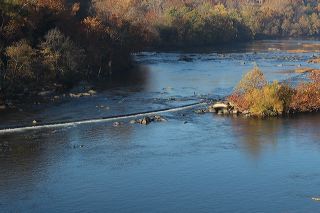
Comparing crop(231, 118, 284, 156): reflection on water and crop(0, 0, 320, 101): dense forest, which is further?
crop(0, 0, 320, 101): dense forest

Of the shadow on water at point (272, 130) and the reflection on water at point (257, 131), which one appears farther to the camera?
the shadow on water at point (272, 130)

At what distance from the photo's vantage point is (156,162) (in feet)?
87.0

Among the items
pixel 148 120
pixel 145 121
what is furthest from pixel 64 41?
Answer: pixel 145 121

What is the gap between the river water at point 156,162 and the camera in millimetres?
21641

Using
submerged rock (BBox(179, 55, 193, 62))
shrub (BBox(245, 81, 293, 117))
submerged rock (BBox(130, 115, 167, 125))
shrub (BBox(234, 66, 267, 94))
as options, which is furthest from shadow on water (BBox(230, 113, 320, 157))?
submerged rock (BBox(179, 55, 193, 62))

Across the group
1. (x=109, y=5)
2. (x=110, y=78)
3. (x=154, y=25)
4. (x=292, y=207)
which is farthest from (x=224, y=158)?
(x=154, y=25)

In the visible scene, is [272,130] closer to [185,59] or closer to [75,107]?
[75,107]

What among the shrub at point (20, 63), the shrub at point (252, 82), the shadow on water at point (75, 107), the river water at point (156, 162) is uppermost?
the shrub at point (20, 63)

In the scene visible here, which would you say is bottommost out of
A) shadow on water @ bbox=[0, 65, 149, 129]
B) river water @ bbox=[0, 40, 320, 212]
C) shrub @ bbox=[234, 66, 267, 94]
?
river water @ bbox=[0, 40, 320, 212]

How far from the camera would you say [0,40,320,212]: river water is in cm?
2164

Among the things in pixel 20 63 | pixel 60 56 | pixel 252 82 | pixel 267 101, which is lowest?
pixel 267 101

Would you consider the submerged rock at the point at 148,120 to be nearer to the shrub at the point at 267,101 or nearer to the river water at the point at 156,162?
the river water at the point at 156,162

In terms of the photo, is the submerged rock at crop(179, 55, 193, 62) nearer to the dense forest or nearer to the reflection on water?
the dense forest

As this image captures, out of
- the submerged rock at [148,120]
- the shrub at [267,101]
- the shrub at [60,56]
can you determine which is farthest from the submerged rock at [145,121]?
the shrub at [60,56]
